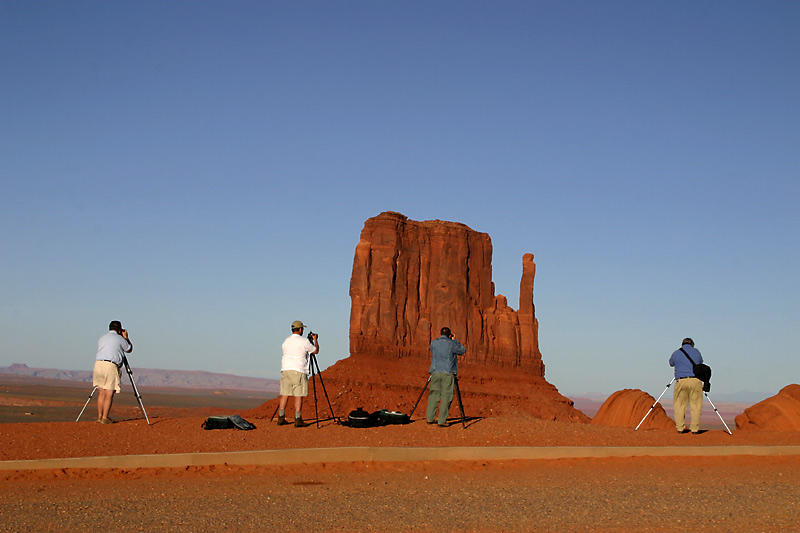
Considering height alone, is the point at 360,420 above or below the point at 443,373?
below

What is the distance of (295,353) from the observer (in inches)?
641

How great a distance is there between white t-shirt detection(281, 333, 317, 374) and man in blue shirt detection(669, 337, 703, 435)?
349 inches

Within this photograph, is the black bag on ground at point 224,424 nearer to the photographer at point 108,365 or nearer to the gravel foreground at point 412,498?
the photographer at point 108,365

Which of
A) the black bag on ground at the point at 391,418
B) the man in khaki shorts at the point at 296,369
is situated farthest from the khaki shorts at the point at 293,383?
the black bag on ground at the point at 391,418

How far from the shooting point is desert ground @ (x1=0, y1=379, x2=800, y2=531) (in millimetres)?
8859

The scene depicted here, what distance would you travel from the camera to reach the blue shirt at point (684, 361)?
1788 cm

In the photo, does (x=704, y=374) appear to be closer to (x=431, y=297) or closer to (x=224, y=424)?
(x=224, y=424)

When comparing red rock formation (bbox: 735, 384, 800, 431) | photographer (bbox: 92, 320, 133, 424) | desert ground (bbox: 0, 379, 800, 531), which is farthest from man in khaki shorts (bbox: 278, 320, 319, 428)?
red rock formation (bbox: 735, 384, 800, 431)

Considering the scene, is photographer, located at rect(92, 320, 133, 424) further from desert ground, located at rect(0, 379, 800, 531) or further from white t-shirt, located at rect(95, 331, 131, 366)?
desert ground, located at rect(0, 379, 800, 531)

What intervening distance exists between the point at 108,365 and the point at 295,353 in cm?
403

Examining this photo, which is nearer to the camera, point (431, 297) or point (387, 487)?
point (387, 487)

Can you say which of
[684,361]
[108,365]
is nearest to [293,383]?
[108,365]

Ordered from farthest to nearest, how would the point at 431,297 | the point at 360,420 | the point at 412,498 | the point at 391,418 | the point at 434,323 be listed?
the point at 431,297
the point at 434,323
the point at 391,418
the point at 360,420
the point at 412,498

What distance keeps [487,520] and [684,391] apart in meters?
10.7
